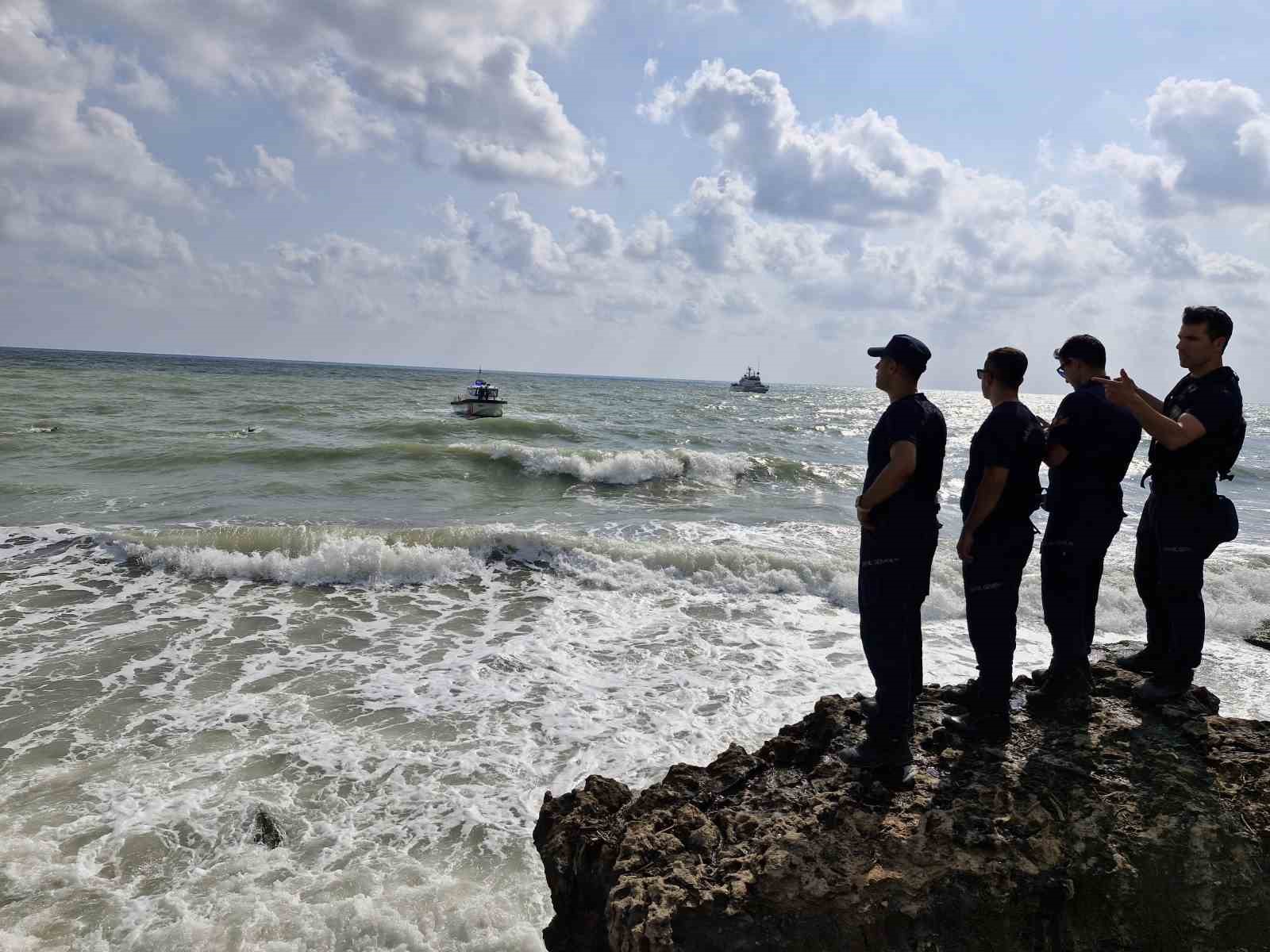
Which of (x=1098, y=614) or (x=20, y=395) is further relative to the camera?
(x=20, y=395)

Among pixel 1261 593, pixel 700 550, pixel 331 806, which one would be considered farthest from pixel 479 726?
pixel 1261 593

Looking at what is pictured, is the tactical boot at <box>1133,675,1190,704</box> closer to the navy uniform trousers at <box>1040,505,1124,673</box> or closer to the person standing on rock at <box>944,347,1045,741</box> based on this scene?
the navy uniform trousers at <box>1040,505,1124,673</box>

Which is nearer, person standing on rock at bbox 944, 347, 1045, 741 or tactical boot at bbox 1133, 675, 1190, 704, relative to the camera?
person standing on rock at bbox 944, 347, 1045, 741

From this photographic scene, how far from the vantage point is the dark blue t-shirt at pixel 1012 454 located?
3.43 meters

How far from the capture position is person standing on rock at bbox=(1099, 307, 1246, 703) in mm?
3598

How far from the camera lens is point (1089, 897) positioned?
265cm

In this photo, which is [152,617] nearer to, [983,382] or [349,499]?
[349,499]

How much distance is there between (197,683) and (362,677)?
1309 mm

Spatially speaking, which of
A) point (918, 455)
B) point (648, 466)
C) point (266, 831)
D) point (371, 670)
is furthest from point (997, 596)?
point (648, 466)

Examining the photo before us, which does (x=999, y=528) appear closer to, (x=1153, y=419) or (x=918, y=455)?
(x=918, y=455)

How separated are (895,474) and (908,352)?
54 cm

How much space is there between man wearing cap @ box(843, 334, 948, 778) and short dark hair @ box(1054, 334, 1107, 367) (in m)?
1.08

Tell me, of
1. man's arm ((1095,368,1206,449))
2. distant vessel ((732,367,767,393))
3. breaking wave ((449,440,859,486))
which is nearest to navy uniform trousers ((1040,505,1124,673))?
man's arm ((1095,368,1206,449))

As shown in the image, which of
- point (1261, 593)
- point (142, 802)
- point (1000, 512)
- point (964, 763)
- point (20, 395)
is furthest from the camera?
point (20, 395)
